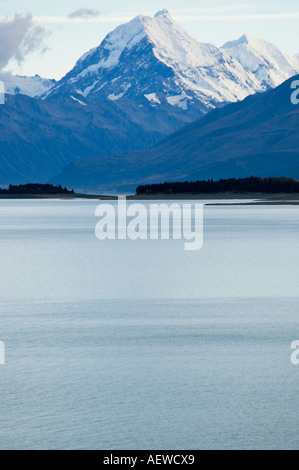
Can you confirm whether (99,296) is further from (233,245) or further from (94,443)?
(233,245)

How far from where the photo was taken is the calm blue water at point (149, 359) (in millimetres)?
25578

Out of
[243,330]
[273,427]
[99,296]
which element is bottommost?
[273,427]

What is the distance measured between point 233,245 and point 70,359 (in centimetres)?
6302

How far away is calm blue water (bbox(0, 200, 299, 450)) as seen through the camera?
83.9 feet

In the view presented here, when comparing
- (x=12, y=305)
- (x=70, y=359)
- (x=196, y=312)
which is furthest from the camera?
(x=12, y=305)

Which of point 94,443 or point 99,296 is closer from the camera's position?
point 94,443

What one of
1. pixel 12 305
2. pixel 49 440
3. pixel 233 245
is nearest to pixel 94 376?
pixel 49 440

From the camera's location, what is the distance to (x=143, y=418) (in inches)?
1046

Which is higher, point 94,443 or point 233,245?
point 233,245

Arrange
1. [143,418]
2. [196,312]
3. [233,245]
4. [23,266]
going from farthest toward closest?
[233,245], [23,266], [196,312], [143,418]

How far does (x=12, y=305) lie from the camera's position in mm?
48375

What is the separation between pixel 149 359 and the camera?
3362cm

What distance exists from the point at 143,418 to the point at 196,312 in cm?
1898
